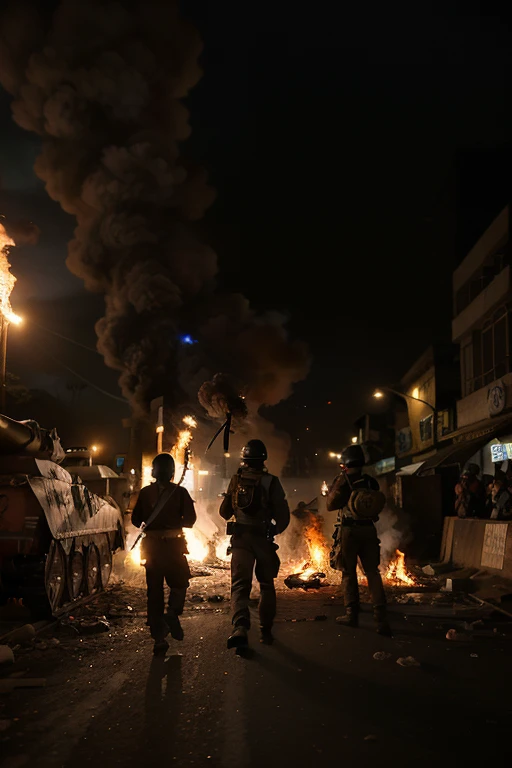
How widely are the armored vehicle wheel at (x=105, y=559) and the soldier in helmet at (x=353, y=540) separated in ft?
18.2

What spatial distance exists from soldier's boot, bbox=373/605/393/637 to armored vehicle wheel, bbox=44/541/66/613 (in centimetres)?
417

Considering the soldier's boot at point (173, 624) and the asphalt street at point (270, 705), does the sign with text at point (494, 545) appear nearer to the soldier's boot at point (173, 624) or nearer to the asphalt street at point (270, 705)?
the asphalt street at point (270, 705)

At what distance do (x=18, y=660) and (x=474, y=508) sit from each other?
10.0m

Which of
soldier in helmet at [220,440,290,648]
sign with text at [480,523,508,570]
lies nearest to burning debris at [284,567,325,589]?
sign with text at [480,523,508,570]

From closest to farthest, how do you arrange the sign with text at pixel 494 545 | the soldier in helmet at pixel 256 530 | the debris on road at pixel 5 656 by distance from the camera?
the debris on road at pixel 5 656 < the soldier in helmet at pixel 256 530 < the sign with text at pixel 494 545

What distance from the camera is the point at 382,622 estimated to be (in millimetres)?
6922

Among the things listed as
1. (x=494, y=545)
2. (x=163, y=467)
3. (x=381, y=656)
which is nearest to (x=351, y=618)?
(x=381, y=656)

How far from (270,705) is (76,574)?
646 centimetres

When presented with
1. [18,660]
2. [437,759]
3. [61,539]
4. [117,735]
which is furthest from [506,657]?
[61,539]

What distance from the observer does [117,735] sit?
3.92 meters

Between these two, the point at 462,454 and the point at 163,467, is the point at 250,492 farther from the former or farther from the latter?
the point at 462,454

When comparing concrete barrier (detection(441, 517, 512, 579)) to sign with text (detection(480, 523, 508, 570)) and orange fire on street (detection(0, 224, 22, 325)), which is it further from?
orange fire on street (detection(0, 224, 22, 325))

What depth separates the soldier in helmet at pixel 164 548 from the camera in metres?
6.32

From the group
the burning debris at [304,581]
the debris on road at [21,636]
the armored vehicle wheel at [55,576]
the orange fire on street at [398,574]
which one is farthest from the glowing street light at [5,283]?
the orange fire on street at [398,574]
